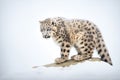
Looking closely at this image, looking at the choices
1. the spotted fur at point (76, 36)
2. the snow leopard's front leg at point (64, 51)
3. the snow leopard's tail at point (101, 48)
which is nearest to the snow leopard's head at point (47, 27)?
the spotted fur at point (76, 36)

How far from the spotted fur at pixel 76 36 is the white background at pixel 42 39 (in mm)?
59

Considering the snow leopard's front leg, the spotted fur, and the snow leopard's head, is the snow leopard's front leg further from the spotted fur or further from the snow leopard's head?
the snow leopard's head

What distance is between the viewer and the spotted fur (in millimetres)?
2354

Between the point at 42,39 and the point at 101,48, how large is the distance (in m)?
0.71

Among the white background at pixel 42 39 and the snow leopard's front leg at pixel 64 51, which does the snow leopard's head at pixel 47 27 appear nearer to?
the white background at pixel 42 39

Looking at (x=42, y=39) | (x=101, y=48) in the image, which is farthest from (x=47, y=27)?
(x=101, y=48)

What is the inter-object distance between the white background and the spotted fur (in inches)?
2.3

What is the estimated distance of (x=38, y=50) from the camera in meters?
2.35

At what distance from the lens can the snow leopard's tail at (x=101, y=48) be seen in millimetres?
2383

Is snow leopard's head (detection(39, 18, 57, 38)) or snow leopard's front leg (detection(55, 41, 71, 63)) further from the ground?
snow leopard's head (detection(39, 18, 57, 38))

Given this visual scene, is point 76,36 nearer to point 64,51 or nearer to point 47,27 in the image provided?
point 64,51

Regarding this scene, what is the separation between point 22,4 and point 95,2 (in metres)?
0.88

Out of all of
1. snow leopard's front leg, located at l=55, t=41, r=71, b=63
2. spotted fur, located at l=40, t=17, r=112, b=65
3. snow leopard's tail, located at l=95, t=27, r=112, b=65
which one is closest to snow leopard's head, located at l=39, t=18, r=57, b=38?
spotted fur, located at l=40, t=17, r=112, b=65

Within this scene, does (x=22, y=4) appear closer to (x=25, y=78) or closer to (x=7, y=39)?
(x=7, y=39)
